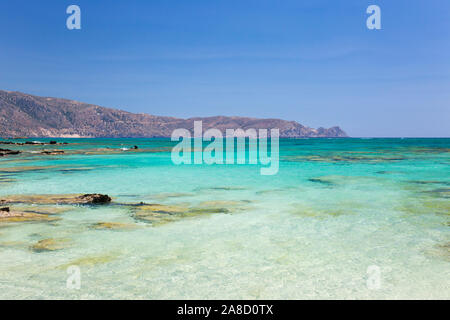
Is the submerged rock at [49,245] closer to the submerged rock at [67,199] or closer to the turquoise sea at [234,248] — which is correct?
the turquoise sea at [234,248]

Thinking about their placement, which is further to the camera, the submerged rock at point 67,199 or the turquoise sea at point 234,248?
the submerged rock at point 67,199

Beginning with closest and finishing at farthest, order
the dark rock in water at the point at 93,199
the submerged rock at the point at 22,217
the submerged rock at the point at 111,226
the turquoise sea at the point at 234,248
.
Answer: the turquoise sea at the point at 234,248
the submerged rock at the point at 111,226
the submerged rock at the point at 22,217
the dark rock in water at the point at 93,199

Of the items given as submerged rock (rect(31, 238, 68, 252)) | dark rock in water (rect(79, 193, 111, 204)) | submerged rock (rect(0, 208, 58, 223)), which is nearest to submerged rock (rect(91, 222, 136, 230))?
submerged rock (rect(31, 238, 68, 252))

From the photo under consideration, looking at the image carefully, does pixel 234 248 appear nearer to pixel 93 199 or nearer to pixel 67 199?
pixel 93 199

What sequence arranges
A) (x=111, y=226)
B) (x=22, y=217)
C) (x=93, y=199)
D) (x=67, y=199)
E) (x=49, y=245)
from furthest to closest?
(x=67, y=199) < (x=93, y=199) < (x=22, y=217) < (x=111, y=226) < (x=49, y=245)

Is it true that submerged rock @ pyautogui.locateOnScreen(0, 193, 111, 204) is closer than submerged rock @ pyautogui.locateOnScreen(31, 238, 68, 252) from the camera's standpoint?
No

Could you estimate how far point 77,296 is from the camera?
5.48m

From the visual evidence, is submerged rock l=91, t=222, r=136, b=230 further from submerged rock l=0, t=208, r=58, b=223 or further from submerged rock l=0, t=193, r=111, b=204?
submerged rock l=0, t=193, r=111, b=204

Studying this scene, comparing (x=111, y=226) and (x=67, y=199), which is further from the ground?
(x=67, y=199)

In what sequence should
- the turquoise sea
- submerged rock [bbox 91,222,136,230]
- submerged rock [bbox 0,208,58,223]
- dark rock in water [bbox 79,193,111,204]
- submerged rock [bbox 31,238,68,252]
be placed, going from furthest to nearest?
1. dark rock in water [bbox 79,193,111,204]
2. submerged rock [bbox 0,208,58,223]
3. submerged rock [bbox 91,222,136,230]
4. submerged rock [bbox 31,238,68,252]
5. the turquoise sea

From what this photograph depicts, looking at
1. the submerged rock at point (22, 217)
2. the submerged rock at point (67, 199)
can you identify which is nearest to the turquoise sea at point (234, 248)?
the submerged rock at point (22, 217)

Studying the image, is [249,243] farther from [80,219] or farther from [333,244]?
[80,219]

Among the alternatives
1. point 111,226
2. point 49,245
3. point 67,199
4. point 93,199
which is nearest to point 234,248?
point 111,226

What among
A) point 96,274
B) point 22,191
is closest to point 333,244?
point 96,274
